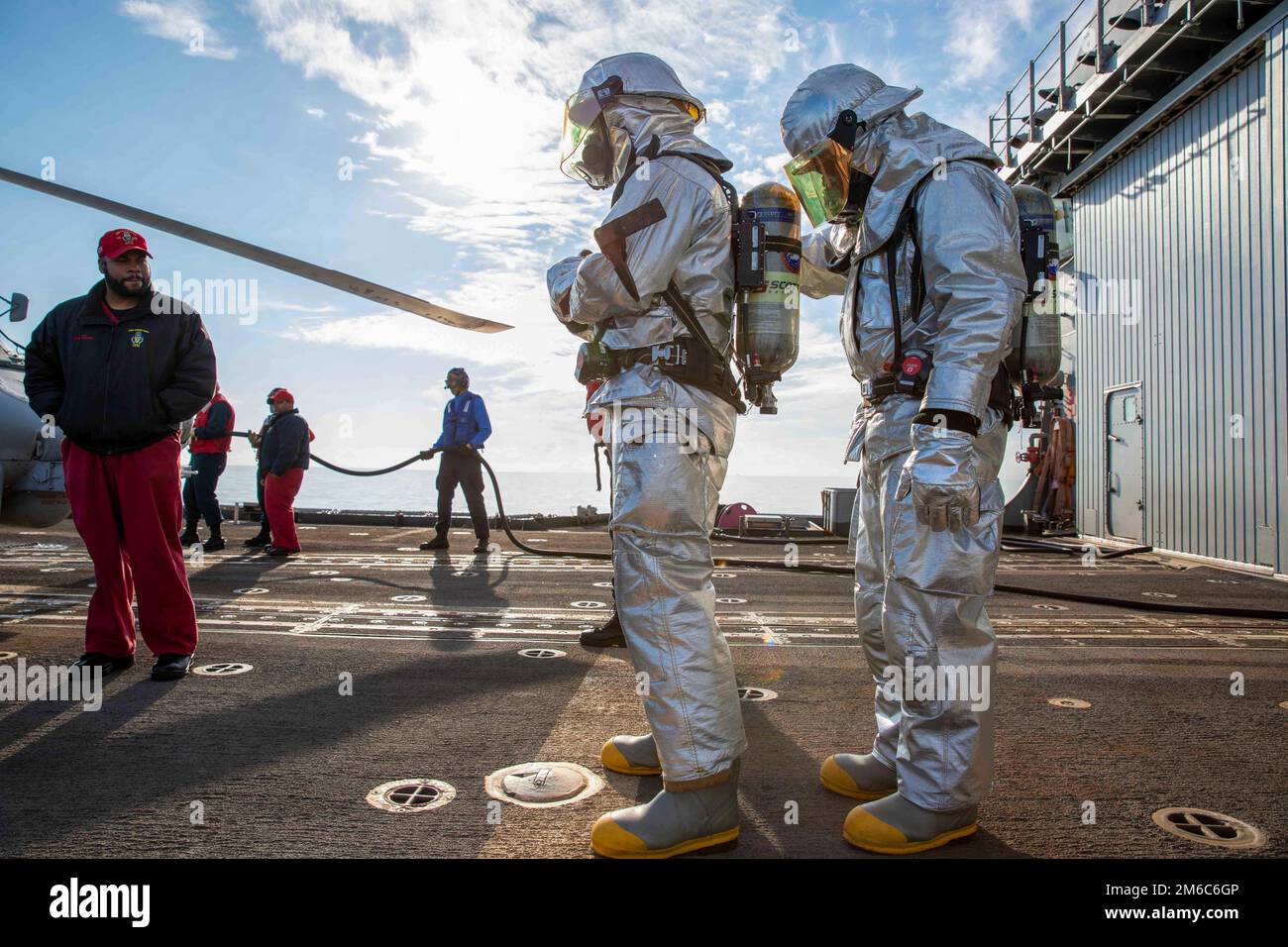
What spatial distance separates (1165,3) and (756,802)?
1096cm

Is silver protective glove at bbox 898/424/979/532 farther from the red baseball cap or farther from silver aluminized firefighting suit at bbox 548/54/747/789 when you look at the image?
the red baseball cap

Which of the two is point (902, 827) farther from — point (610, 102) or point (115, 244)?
point (115, 244)

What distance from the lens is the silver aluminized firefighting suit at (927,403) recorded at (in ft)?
6.26

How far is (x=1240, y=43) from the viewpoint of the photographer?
8.33 m

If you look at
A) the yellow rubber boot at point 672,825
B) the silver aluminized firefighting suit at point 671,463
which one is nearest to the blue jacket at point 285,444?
the silver aluminized firefighting suit at point 671,463

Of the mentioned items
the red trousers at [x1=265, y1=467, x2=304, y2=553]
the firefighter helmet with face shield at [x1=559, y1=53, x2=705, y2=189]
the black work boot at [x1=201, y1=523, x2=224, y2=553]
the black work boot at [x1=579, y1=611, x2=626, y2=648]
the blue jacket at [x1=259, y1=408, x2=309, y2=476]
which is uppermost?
the firefighter helmet with face shield at [x1=559, y1=53, x2=705, y2=189]

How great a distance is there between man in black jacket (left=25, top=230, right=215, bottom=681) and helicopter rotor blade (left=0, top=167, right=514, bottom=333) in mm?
2576

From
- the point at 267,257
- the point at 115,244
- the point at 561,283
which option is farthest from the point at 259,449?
the point at 561,283

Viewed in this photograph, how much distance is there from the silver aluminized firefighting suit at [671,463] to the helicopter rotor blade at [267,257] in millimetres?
4360

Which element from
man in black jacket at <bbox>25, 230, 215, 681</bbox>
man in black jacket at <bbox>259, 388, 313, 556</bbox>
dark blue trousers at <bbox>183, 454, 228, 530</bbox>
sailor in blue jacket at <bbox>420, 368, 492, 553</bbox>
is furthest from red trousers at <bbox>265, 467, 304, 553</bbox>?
man in black jacket at <bbox>25, 230, 215, 681</bbox>

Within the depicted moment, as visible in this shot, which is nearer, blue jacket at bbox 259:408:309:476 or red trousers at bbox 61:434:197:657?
red trousers at bbox 61:434:197:657

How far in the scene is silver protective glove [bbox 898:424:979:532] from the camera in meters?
1.87

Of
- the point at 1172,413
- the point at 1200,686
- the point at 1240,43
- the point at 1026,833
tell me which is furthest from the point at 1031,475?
the point at 1026,833

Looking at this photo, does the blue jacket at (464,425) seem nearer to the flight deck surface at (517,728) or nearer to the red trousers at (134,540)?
the flight deck surface at (517,728)
